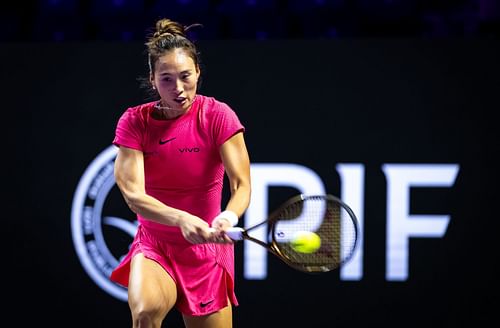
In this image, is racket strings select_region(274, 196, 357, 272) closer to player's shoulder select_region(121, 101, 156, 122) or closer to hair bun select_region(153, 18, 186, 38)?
player's shoulder select_region(121, 101, 156, 122)

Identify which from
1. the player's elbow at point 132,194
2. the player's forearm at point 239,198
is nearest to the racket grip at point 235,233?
the player's forearm at point 239,198

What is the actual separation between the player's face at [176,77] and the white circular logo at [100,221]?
5.98 feet

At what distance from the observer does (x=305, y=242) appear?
335 centimetres

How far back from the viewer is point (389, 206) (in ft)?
A: 16.8

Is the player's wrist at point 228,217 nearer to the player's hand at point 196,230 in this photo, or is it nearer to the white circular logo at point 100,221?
the player's hand at point 196,230

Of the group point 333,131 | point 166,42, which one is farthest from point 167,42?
point 333,131

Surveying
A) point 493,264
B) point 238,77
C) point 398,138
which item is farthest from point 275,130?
point 493,264

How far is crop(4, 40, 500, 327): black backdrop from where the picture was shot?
511cm

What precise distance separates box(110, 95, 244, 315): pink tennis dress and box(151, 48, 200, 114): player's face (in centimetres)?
14

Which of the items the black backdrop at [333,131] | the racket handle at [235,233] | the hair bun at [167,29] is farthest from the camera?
the black backdrop at [333,131]

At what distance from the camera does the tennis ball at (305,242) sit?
132 inches

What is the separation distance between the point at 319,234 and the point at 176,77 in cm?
87

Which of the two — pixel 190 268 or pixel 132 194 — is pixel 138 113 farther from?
pixel 190 268

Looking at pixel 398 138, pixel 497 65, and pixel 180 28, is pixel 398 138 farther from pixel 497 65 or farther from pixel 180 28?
pixel 180 28
